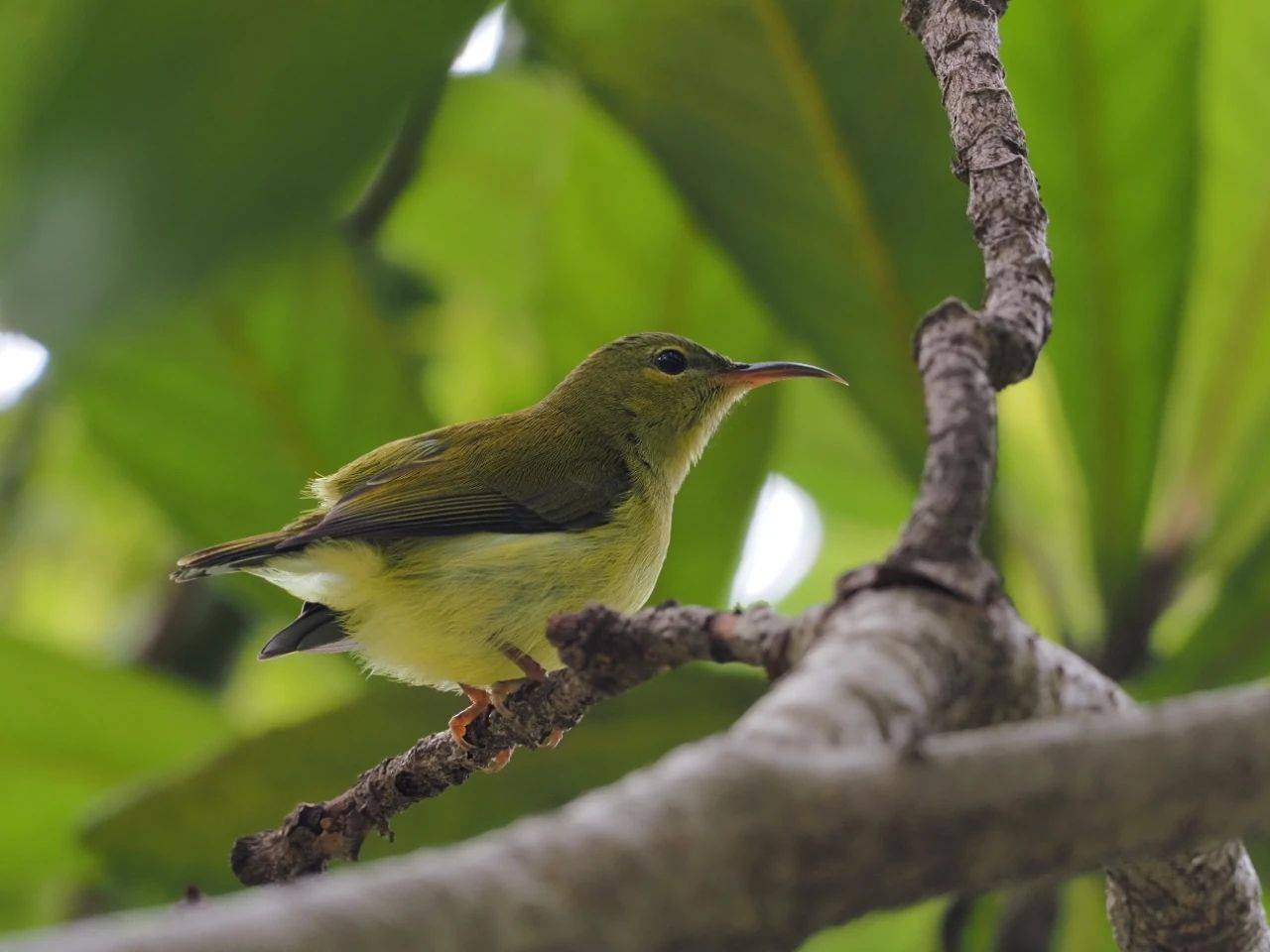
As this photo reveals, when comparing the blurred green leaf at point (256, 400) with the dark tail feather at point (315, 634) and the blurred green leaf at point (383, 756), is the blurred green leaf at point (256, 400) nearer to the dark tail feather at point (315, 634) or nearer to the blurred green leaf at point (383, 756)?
the dark tail feather at point (315, 634)

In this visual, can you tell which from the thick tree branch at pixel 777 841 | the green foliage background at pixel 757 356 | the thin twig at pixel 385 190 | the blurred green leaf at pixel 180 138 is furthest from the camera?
the thin twig at pixel 385 190

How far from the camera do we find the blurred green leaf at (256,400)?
3268mm

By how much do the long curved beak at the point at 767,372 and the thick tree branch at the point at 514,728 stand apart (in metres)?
1.25

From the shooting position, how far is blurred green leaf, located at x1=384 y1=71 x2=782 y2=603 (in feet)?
11.4

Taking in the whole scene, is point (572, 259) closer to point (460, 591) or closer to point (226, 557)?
point (460, 591)

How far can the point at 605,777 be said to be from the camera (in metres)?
3.22

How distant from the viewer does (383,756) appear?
10.3 feet

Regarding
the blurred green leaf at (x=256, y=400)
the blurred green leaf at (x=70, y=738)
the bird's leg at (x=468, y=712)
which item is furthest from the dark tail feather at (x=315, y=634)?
the blurred green leaf at (x=70, y=738)

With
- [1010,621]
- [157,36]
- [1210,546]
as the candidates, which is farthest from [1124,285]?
[157,36]

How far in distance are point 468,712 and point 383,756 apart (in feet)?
1.08

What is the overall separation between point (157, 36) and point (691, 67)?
2.37 meters

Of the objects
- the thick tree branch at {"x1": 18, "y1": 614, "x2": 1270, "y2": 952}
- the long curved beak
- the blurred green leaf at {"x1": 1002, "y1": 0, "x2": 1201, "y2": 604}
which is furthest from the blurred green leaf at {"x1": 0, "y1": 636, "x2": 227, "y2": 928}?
the thick tree branch at {"x1": 18, "y1": 614, "x2": 1270, "y2": 952}

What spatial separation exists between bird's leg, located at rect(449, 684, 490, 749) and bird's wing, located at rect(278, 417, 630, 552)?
359mm

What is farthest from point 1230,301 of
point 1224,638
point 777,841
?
point 777,841
